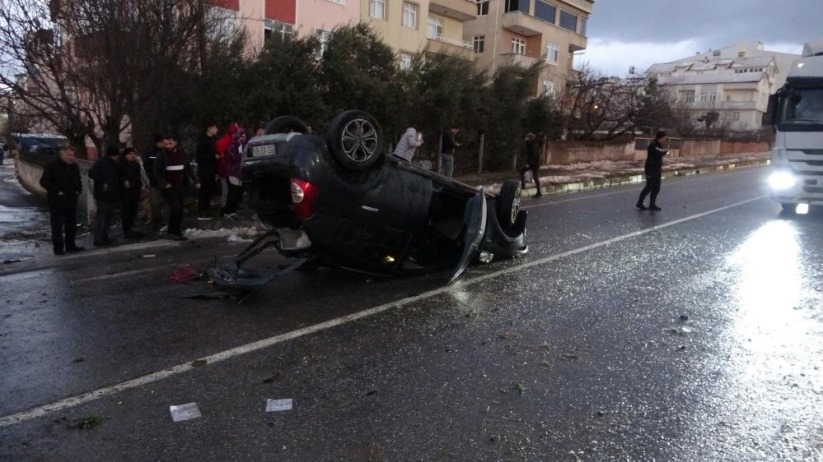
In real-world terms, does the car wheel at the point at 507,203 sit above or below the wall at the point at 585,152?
Result: below

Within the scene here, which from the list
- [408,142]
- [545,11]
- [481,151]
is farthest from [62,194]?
[545,11]

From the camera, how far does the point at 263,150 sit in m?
5.53

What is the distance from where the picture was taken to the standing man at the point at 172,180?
927cm

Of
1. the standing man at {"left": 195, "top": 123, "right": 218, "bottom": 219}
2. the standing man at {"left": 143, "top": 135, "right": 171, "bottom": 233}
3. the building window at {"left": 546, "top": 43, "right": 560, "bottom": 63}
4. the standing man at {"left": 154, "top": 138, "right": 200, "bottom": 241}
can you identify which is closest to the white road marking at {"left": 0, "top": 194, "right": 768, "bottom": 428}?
the standing man at {"left": 154, "top": 138, "right": 200, "bottom": 241}

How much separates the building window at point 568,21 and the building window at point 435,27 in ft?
49.0

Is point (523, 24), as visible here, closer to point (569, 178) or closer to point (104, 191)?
point (569, 178)

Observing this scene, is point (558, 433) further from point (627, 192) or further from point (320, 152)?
point (627, 192)

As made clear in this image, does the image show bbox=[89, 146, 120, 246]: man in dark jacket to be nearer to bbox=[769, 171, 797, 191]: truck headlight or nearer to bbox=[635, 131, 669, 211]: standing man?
bbox=[635, 131, 669, 211]: standing man

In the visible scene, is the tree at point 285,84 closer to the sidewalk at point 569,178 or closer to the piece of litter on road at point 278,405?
the sidewalk at point 569,178

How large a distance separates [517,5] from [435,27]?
9.24m

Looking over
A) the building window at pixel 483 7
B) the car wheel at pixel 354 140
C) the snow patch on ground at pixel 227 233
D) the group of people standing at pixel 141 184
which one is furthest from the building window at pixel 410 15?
the car wheel at pixel 354 140

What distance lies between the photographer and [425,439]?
3248 millimetres

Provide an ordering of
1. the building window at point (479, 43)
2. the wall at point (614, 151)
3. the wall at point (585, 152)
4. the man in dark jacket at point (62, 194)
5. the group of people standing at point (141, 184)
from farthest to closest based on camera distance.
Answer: the building window at point (479, 43) → the wall at point (614, 151) → the wall at point (585, 152) → the group of people standing at point (141, 184) → the man in dark jacket at point (62, 194)

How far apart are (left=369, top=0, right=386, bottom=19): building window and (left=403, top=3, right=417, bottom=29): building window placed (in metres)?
1.83
